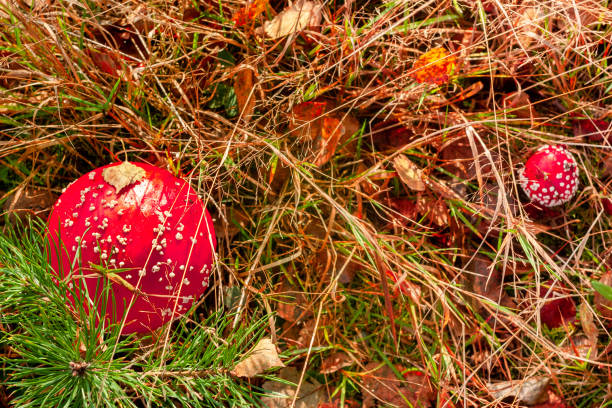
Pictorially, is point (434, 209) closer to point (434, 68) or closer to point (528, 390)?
point (434, 68)

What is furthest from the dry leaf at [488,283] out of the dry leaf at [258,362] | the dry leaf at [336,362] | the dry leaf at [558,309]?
the dry leaf at [258,362]

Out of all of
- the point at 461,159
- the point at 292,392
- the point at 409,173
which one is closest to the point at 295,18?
the point at 409,173

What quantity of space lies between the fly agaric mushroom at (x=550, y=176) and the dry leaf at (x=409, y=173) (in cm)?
40

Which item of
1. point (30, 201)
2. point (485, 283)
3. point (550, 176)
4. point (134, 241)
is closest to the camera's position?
point (134, 241)

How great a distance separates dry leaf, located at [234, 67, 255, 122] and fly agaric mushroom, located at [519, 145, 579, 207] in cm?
114

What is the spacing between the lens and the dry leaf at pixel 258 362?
1.94 meters

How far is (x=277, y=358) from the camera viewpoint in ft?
6.41

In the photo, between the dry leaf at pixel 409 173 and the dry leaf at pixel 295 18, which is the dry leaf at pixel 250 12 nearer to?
the dry leaf at pixel 295 18

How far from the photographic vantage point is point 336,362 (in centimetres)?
225

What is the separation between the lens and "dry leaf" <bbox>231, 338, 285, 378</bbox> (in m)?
1.94

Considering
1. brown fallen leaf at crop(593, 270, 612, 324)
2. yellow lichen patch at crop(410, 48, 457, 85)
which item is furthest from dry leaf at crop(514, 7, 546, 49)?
brown fallen leaf at crop(593, 270, 612, 324)

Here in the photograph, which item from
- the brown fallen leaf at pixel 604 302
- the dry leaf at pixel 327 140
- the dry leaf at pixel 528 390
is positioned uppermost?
the dry leaf at pixel 327 140

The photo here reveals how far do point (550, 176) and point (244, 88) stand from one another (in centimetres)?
127

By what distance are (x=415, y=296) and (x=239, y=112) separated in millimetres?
1041
